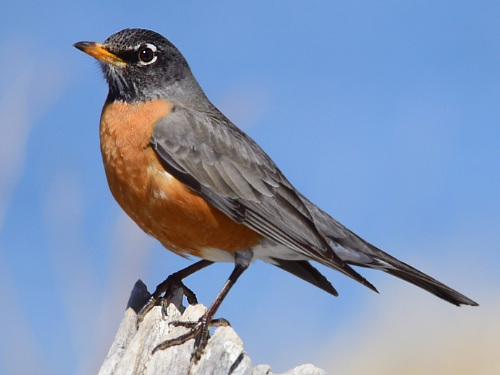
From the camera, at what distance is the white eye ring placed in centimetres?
555

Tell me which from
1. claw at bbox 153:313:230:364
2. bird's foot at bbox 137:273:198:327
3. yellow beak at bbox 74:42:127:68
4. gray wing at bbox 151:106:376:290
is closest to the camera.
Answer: claw at bbox 153:313:230:364

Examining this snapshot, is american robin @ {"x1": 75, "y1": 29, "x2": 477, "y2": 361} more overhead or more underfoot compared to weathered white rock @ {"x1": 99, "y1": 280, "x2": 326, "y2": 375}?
more overhead

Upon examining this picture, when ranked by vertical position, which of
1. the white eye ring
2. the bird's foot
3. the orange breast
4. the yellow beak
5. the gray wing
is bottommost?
the bird's foot

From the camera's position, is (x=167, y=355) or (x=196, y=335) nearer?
(x=167, y=355)

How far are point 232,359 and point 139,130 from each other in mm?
1873

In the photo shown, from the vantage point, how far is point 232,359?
3691 mm

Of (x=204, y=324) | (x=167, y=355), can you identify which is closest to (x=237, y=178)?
(x=204, y=324)

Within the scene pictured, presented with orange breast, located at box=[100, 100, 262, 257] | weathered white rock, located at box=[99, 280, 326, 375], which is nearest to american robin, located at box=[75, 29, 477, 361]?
orange breast, located at box=[100, 100, 262, 257]

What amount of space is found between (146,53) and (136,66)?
0.13m

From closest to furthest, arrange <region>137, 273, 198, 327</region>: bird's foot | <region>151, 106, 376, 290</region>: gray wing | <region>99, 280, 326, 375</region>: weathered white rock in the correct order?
<region>99, 280, 326, 375</region>: weathered white rock < <region>137, 273, 198, 327</region>: bird's foot < <region>151, 106, 376, 290</region>: gray wing

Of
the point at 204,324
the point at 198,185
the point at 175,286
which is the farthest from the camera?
the point at 175,286

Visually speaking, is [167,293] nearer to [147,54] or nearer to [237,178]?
[237,178]

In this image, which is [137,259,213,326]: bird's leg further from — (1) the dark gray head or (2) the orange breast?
(1) the dark gray head

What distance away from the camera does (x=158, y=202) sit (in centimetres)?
474
